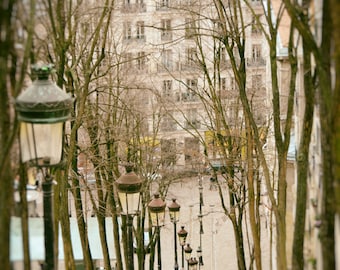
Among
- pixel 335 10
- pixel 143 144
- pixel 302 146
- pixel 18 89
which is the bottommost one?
pixel 143 144

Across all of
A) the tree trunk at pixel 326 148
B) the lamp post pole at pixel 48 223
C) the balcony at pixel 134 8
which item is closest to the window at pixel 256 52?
the balcony at pixel 134 8

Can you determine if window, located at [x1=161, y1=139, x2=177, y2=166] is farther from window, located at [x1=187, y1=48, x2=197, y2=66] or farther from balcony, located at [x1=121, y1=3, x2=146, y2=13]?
balcony, located at [x1=121, y1=3, x2=146, y2=13]

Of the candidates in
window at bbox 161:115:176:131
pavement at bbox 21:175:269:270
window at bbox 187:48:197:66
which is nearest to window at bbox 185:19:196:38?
window at bbox 187:48:197:66

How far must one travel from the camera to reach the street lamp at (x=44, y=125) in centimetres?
432

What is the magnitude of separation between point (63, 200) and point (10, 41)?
589 cm

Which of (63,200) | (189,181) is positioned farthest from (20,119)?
(189,181)

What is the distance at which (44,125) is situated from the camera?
4.55 metres

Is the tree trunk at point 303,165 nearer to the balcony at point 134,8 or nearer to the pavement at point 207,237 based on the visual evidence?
the pavement at point 207,237

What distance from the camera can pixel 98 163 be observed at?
15039 millimetres

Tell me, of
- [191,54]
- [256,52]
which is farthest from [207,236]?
[191,54]

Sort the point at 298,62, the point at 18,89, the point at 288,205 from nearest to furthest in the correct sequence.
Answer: the point at 18,89, the point at 298,62, the point at 288,205

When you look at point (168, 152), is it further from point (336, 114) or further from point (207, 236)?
point (336, 114)

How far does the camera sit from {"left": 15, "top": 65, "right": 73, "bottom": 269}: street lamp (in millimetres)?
4324

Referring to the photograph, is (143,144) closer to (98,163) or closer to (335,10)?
(98,163)
